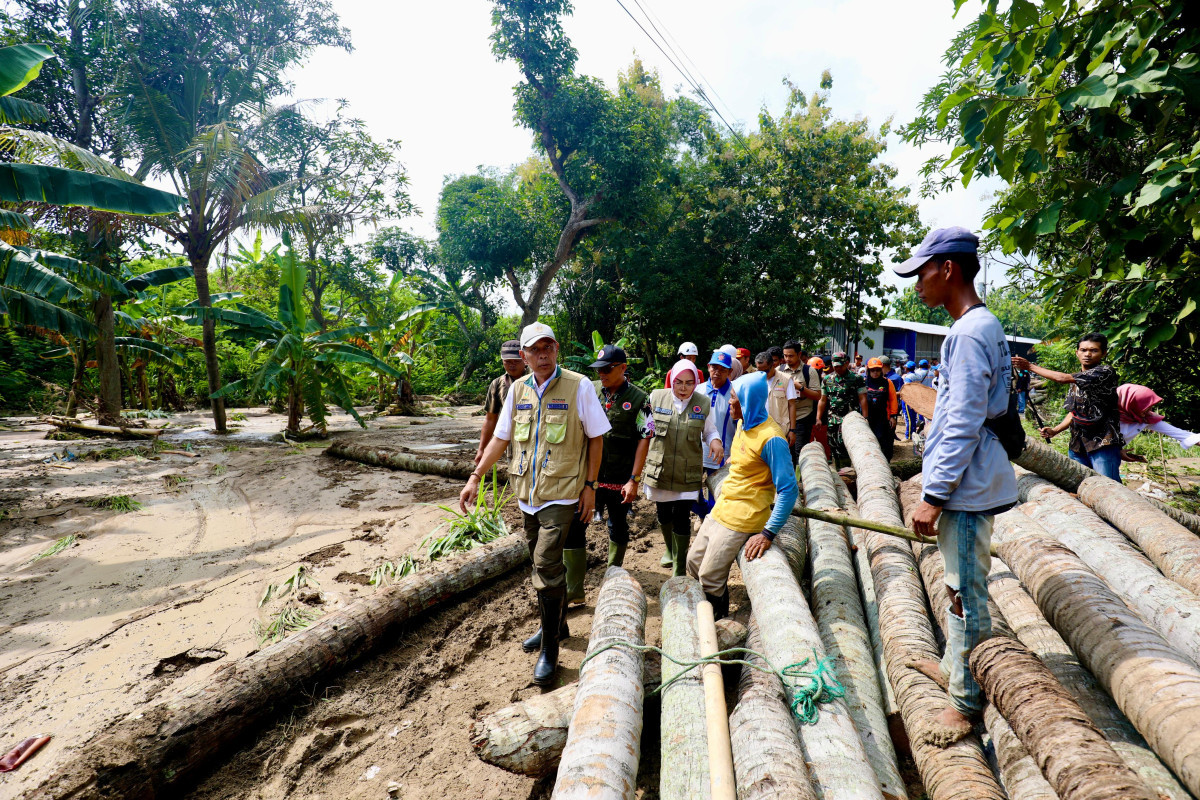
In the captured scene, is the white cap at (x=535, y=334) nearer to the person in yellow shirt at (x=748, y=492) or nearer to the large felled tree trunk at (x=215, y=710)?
the person in yellow shirt at (x=748, y=492)

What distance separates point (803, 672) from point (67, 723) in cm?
365

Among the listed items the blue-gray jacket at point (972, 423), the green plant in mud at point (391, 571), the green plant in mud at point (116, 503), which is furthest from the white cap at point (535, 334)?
the green plant in mud at point (116, 503)

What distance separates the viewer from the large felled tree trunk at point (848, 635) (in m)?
2.25

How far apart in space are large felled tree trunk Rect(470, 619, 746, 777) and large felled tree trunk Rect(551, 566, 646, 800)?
12 cm

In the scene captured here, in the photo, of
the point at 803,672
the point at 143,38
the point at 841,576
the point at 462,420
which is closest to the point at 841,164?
the point at 462,420

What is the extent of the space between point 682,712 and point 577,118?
16.5 metres

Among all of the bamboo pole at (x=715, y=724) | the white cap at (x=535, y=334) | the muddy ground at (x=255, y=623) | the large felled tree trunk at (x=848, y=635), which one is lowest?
the muddy ground at (x=255, y=623)

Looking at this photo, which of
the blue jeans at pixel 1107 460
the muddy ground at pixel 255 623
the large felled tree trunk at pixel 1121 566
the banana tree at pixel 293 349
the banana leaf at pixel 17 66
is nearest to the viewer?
the large felled tree trunk at pixel 1121 566

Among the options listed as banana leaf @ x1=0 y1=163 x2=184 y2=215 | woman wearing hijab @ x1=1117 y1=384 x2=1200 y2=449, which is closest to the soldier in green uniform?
woman wearing hijab @ x1=1117 y1=384 x2=1200 y2=449

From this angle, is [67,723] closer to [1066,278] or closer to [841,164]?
[1066,278]

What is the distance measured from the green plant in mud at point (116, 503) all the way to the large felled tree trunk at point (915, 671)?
24.8ft

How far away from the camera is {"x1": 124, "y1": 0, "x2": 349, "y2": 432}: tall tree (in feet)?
34.7

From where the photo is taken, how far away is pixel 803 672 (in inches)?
90.7

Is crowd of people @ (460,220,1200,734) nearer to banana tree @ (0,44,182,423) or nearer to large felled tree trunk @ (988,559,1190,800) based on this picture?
large felled tree trunk @ (988,559,1190,800)
